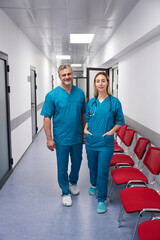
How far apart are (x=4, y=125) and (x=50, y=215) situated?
56.4 inches

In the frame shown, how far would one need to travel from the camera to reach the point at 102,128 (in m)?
2.26

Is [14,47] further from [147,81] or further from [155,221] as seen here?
[155,221]

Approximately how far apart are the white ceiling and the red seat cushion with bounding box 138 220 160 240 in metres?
2.48

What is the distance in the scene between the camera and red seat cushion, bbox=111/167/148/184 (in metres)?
2.19

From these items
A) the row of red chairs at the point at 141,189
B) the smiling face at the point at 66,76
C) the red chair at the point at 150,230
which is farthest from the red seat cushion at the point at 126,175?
the smiling face at the point at 66,76

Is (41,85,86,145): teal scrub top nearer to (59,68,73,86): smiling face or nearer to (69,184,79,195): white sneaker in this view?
(59,68,73,86): smiling face

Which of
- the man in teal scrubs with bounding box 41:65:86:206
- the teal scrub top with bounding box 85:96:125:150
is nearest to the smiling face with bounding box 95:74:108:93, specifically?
the teal scrub top with bounding box 85:96:125:150

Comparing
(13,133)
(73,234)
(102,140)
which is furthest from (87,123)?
(13,133)

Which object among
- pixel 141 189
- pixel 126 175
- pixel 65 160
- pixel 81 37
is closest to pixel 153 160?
pixel 126 175

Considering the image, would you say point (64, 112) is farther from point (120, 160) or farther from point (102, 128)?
point (120, 160)

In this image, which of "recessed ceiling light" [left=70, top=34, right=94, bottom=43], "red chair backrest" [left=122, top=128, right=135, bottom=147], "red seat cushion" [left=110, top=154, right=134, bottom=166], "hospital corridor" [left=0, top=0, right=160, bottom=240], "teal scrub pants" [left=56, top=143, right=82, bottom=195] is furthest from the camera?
"recessed ceiling light" [left=70, top=34, right=94, bottom=43]

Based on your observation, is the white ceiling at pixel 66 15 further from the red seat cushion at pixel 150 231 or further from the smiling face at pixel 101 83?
the red seat cushion at pixel 150 231

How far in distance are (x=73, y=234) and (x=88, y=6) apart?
2.66m

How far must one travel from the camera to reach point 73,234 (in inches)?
76.9
